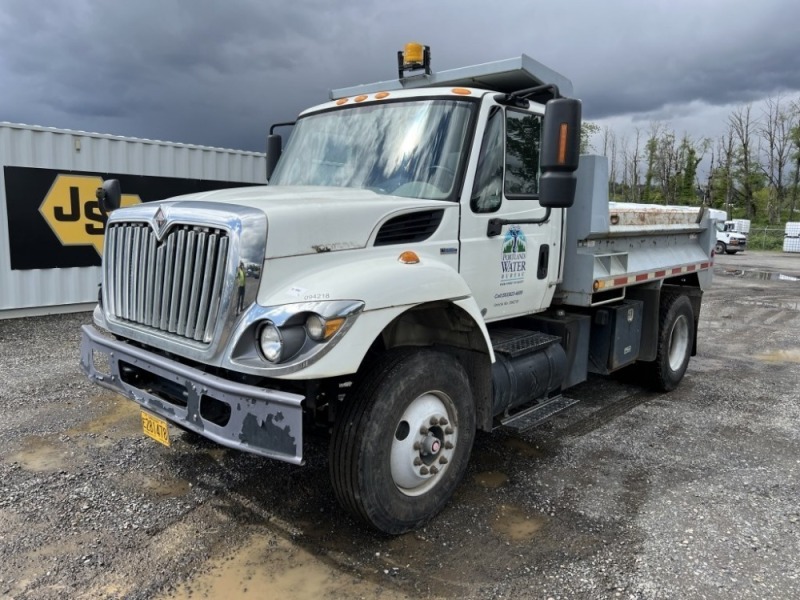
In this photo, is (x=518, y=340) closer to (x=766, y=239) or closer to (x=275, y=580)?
(x=275, y=580)

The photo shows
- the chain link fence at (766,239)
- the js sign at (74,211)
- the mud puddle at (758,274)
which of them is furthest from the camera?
the chain link fence at (766,239)

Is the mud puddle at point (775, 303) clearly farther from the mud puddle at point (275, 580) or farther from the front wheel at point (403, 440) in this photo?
the mud puddle at point (275, 580)

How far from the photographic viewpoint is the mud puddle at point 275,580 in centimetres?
293

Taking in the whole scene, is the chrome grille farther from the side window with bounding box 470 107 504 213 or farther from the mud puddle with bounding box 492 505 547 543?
the mud puddle with bounding box 492 505 547 543

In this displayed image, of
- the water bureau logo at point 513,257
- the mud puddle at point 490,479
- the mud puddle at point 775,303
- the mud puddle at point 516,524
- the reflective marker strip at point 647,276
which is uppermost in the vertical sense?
the water bureau logo at point 513,257

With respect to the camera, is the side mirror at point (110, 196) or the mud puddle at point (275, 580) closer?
the mud puddle at point (275, 580)

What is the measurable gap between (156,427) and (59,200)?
7970 mm

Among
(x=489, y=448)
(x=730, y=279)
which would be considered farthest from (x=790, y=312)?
(x=489, y=448)

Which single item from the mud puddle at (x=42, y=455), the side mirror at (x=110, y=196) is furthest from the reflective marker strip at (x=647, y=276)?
the mud puddle at (x=42, y=455)

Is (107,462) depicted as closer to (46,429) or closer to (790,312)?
(46,429)

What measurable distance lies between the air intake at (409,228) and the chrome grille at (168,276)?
2.96ft

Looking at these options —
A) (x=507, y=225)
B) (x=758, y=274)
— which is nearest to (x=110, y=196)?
(x=507, y=225)

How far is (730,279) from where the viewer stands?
1900cm

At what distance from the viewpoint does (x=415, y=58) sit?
15.2ft
